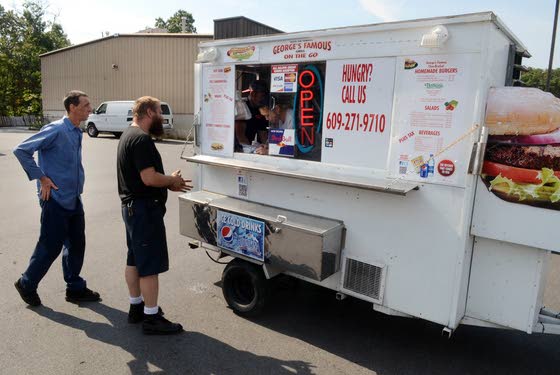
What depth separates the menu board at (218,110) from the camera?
4168 mm

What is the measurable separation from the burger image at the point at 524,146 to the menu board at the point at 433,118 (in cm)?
16

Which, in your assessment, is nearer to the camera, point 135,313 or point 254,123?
point 135,313

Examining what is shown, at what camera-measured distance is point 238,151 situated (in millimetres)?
4254

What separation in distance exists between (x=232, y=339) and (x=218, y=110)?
2.15m

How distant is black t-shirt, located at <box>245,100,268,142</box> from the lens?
4.41 meters

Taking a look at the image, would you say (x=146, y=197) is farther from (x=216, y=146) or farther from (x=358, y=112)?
(x=358, y=112)

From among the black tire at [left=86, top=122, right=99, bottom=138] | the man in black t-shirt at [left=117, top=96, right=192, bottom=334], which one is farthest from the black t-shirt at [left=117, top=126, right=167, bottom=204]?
the black tire at [left=86, top=122, right=99, bottom=138]

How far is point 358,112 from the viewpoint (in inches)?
130

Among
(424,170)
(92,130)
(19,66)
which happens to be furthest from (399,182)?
(19,66)

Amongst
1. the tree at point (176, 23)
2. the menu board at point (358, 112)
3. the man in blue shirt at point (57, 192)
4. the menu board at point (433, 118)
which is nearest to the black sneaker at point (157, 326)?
the man in blue shirt at point (57, 192)

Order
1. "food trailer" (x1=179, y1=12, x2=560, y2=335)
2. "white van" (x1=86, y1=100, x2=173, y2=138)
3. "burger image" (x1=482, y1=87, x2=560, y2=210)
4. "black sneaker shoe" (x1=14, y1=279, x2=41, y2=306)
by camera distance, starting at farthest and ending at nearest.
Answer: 1. "white van" (x1=86, y1=100, x2=173, y2=138)
2. "black sneaker shoe" (x1=14, y1=279, x2=41, y2=306)
3. "food trailer" (x1=179, y1=12, x2=560, y2=335)
4. "burger image" (x1=482, y1=87, x2=560, y2=210)

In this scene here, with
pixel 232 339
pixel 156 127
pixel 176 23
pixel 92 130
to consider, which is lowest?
pixel 232 339

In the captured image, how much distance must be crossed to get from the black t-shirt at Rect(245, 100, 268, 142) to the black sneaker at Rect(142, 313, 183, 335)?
1930 mm

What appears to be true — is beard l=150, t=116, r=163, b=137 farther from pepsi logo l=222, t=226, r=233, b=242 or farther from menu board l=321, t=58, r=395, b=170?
menu board l=321, t=58, r=395, b=170
